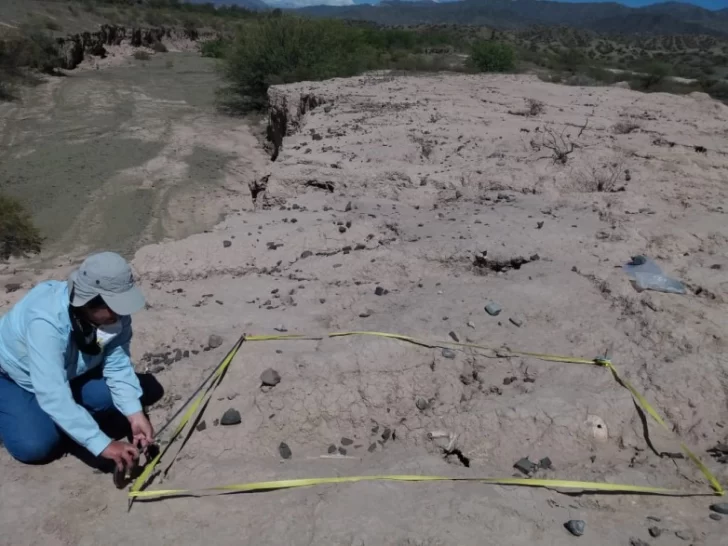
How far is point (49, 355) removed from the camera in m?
2.52

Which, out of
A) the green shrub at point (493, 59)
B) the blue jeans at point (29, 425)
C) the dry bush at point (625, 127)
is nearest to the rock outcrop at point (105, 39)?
the green shrub at point (493, 59)

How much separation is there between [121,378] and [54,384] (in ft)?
1.32

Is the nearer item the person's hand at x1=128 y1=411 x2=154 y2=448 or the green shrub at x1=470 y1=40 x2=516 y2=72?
the person's hand at x1=128 y1=411 x2=154 y2=448

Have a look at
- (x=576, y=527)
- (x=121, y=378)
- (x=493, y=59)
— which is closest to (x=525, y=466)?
(x=576, y=527)

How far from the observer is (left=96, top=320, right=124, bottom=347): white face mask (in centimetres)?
272

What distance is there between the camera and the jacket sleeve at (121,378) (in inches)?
114

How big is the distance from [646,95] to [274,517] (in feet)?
39.9

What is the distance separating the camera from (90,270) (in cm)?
243

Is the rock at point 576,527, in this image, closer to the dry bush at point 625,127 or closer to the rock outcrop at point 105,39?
the dry bush at point 625,127

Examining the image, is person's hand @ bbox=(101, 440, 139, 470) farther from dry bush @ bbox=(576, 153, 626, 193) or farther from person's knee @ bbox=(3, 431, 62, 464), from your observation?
dry bush @ bbox=(576, 153, 626, 193)

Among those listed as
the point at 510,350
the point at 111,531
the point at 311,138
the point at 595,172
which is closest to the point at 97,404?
the point at 111,531

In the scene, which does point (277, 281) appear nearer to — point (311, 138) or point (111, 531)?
point (111, 531)

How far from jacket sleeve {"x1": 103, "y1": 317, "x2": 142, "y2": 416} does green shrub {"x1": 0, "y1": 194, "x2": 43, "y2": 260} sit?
6.08 m

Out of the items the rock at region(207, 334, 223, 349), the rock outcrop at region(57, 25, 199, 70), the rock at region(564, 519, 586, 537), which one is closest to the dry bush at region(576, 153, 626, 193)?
the rock at region(207, 334, 223, 349)
